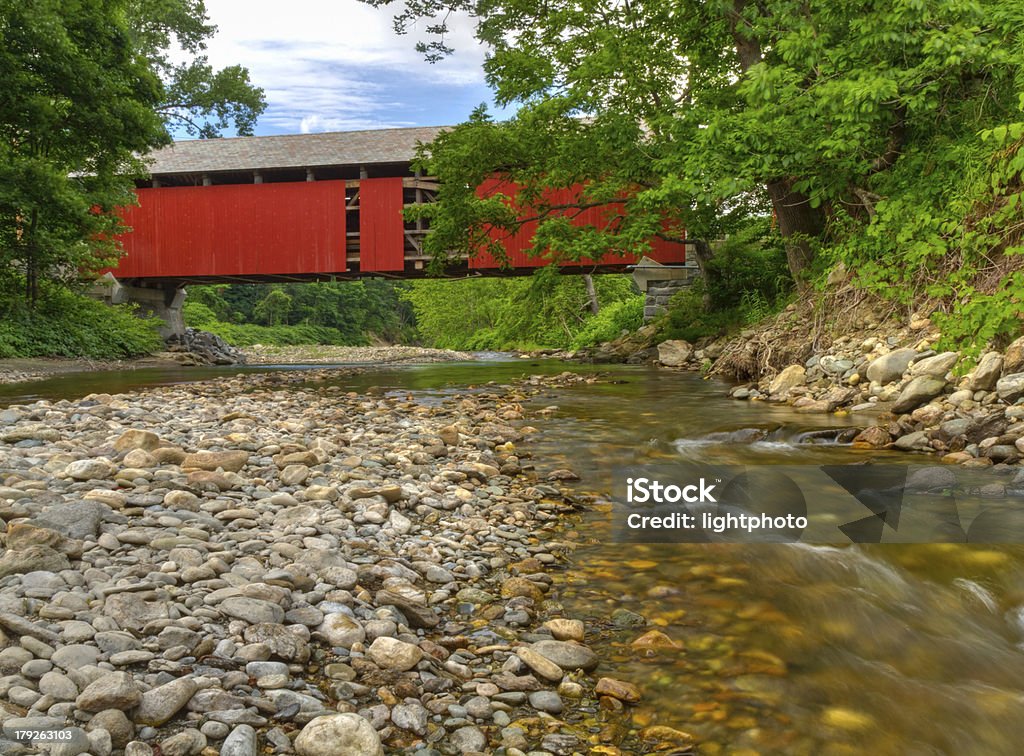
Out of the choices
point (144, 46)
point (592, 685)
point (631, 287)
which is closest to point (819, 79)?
point (592, 685)

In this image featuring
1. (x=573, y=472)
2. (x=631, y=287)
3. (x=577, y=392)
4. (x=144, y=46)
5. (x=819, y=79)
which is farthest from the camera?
(x=631, y=287)

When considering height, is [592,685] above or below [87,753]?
below

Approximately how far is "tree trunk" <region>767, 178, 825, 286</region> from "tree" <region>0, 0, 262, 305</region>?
13.5 meters

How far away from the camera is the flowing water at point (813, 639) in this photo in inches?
69.4

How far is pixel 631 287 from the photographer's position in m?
29.1

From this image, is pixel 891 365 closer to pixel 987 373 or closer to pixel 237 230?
pixel 987 373

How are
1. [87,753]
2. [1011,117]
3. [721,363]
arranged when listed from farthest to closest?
[721,363]
[1011,117]
[87,753]

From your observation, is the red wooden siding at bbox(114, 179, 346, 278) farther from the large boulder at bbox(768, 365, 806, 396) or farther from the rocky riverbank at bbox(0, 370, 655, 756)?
the rocky riverbank at bbox(0, 370, 655, 756)

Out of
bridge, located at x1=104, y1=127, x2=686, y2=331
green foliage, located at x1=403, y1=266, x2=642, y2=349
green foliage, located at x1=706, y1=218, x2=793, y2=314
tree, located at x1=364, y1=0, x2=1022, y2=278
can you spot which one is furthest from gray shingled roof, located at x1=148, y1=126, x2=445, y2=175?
green foliage, located at x1=706, y1=218, x2=793, y2=314

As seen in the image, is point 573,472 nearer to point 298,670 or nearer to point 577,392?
point 298,670

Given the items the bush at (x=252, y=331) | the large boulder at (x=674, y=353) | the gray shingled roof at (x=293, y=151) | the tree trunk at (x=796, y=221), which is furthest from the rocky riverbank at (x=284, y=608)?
the bush at (x=252, y=331)

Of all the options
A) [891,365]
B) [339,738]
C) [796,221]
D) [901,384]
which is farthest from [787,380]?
[339,738]

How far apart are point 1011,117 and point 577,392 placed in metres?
5.29

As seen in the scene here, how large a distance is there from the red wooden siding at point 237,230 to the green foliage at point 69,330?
2669 mm
